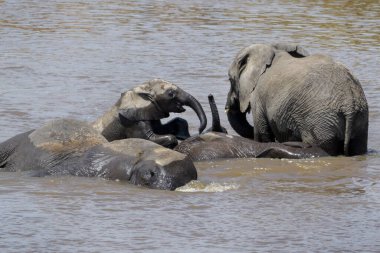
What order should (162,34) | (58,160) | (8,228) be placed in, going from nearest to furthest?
(8,228), (58,160), (162,34)

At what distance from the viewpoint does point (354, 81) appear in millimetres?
11211

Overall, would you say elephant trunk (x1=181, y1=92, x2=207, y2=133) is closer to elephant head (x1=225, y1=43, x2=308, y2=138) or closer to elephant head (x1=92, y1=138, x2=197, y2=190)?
elephant head (x1=225, y1=43, x2=308, y2=138)

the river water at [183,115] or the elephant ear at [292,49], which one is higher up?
the elephant ear at [292,49]

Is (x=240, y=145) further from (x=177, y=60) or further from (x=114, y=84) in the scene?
(x=177, y=60)

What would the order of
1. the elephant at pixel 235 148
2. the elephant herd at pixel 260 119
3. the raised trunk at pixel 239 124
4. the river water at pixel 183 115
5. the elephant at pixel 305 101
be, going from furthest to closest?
the raised trunk at pixel 239 124, the elephant at pixel 305 101, the elephant at pixel 235 148, the elephant herd at pixel 260 119, the river water at pixel 183 115

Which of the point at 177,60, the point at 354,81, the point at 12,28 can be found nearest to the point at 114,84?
the point at 177,60

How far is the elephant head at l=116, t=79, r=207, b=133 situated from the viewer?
37.5 ft

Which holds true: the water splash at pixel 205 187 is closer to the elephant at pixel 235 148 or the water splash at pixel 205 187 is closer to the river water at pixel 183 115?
the river water at pixel 183 115

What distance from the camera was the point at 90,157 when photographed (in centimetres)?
962

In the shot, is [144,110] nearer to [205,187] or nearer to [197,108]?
[197,108]

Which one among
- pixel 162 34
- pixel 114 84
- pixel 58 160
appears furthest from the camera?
pixel 162 34

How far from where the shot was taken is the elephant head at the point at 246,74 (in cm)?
1197

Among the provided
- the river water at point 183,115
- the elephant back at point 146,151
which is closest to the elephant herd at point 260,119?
the river water at point 183,115

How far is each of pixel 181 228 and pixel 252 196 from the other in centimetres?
125
